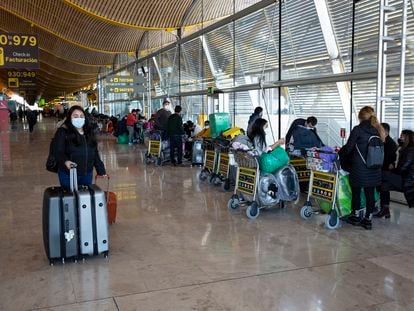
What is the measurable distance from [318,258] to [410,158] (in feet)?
6.71

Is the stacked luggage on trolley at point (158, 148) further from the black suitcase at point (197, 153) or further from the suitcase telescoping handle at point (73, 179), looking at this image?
the suitcase telescoping handle at point (73, 179)

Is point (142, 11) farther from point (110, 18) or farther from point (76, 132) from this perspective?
point (76, 132)

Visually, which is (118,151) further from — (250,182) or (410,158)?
(410,158)

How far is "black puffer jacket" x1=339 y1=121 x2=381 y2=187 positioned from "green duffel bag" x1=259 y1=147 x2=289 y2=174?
104cm

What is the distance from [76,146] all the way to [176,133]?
654cm

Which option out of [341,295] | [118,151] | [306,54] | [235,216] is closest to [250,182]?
[235,216]

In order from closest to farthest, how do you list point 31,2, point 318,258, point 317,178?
point 318,258 → point 317,178 → point 31,2

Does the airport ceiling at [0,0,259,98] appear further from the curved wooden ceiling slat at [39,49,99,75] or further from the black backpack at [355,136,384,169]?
the black backpack at [355,136,384,169]

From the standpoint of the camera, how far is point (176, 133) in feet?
36.6

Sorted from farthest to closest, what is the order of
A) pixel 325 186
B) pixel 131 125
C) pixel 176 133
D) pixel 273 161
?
pixel 131 125, pixel 176 133, pixel 273 161, pixel 325 186

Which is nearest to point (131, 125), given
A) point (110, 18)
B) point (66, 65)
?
point (110, 18)

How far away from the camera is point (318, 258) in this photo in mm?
4473

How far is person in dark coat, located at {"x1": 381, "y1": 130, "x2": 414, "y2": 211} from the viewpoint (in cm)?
561

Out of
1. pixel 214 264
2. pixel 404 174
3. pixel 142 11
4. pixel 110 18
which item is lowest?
pixel 214 264
